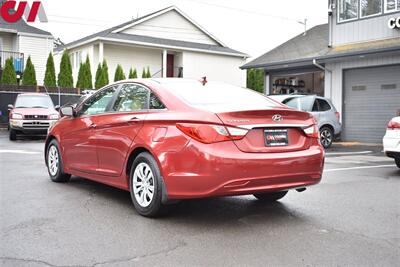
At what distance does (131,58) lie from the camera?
104ft

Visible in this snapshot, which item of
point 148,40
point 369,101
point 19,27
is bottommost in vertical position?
point 369,101

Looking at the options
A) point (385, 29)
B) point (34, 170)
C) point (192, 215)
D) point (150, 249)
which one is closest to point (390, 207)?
point (192, 215)

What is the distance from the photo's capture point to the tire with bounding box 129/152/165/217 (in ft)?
16.2

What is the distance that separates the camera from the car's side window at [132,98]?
5605 mm

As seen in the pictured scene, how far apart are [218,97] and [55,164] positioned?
328 centimetres

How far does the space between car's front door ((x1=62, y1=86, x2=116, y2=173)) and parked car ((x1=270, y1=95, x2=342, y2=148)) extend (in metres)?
8.63

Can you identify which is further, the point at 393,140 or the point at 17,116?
the point at 17,116

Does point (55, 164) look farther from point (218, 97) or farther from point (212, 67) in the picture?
point (212, 67)

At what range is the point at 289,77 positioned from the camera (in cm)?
2130

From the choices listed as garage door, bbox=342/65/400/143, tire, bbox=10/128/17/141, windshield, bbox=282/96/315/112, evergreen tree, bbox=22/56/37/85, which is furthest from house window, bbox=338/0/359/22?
evergreen tree, bbox=22/56/37/85

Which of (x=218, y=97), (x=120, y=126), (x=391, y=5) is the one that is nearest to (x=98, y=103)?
(x=120, y=126)

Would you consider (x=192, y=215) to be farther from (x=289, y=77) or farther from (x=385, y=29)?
(x=289, y=77)

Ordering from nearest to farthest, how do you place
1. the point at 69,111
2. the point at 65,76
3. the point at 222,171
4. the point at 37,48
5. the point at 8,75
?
the point at 222,171
the point at 69,111
the point at 8,75
the point at 65,76
the point at 37,48

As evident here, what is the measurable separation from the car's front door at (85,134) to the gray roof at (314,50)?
11.6 meters
